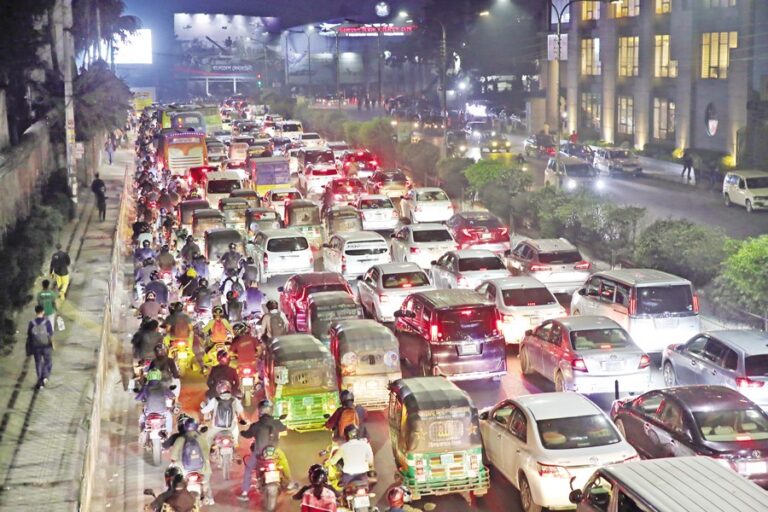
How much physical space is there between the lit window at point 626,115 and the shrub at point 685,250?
48667 mm

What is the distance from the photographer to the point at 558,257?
27.1 metres

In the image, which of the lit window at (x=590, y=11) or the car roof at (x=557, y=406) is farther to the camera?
the lit window at (x=590, y=11)

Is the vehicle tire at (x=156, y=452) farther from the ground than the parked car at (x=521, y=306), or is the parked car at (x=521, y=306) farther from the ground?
the parked car at (x=521, y=306)

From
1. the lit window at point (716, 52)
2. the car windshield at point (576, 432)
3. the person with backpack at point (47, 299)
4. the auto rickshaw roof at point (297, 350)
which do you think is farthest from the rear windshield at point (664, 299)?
the lit window at point (716, 52)

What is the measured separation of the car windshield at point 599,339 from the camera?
18812 millimetres

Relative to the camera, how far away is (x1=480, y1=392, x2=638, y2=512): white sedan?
43.7 feet

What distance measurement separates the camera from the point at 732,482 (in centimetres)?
1038

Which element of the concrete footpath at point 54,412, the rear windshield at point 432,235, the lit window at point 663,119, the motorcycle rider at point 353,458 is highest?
the lit window at point 663,119

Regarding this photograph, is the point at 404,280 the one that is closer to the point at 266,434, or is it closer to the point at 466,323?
the point at 466,323

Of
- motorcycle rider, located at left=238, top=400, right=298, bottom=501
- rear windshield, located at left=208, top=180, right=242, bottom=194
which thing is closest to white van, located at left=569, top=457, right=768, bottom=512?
motorcycle rider, located at left=238, top=400, right=298, bottom=501

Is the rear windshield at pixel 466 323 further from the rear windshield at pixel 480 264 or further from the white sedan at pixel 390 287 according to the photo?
the rear windshield at pixel 480 264

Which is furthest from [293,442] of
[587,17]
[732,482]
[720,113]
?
[587,17]

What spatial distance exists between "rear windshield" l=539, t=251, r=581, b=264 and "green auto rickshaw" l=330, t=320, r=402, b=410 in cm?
942

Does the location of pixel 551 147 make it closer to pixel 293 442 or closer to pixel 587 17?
pixel 587 17
